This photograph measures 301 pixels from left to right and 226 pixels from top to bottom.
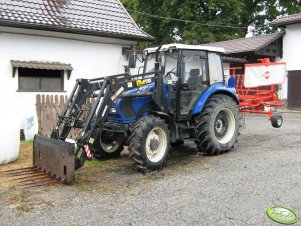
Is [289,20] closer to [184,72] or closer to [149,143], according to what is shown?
[184,72]

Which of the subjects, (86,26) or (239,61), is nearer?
(86,26)

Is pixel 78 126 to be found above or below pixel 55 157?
above

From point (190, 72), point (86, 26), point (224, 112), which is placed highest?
point (86, 26)

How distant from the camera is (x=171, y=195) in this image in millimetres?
5441

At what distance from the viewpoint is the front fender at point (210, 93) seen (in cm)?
788

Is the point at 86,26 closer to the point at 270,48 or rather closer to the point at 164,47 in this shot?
the point at 164,47

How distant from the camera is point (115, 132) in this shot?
23.7ft

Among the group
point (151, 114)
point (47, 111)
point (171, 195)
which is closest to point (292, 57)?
point (47, 111)

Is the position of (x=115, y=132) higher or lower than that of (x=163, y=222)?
higher

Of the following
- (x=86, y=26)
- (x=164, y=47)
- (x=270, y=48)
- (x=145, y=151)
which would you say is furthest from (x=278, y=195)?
(x=270, y=48)

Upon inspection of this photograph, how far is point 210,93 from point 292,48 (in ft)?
49.1

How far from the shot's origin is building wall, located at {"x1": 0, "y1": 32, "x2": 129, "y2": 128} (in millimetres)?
10500

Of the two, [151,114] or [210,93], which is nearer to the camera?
[151,114]

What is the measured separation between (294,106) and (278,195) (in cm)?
1642
